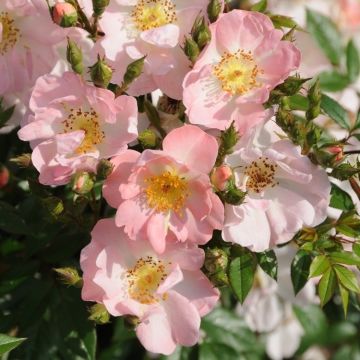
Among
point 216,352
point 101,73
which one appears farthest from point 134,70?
point 216,352

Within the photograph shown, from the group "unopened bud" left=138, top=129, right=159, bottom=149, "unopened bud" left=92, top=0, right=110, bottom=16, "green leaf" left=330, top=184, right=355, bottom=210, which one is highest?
"unopened bud" left=92, top=0, right=110, bottom=16

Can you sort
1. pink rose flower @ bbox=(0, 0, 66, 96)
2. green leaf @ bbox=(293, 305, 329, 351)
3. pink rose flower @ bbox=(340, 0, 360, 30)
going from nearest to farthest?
pink rose flower @ bbox=(0, 0, 66, 96) < green leaf @ bbox=(293, 305, 329, 351) < pink rose flower @ bbox=(340, 0, 360, 30)

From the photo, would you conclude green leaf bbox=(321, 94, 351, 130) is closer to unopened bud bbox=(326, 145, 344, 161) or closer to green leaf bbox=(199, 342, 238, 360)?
unopened bud bbox=(326, 145, 344, 161)

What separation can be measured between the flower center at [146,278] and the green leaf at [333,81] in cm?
75

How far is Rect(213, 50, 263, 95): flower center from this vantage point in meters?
1.25

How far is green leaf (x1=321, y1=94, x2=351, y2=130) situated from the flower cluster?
0.82 ft

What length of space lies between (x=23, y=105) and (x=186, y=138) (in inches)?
16.0

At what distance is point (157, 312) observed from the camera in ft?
3.95

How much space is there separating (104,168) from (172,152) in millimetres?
103

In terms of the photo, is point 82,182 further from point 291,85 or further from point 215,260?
point 291,85

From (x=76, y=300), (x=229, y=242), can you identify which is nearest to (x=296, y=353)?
(x=76, y=300)

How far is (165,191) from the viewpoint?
46.8 inches

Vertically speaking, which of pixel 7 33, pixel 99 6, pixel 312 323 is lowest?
pixel 312 323

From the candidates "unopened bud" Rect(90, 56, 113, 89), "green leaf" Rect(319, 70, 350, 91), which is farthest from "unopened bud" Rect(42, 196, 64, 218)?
"green leaf" Rect(319, 70, 350, 91)
